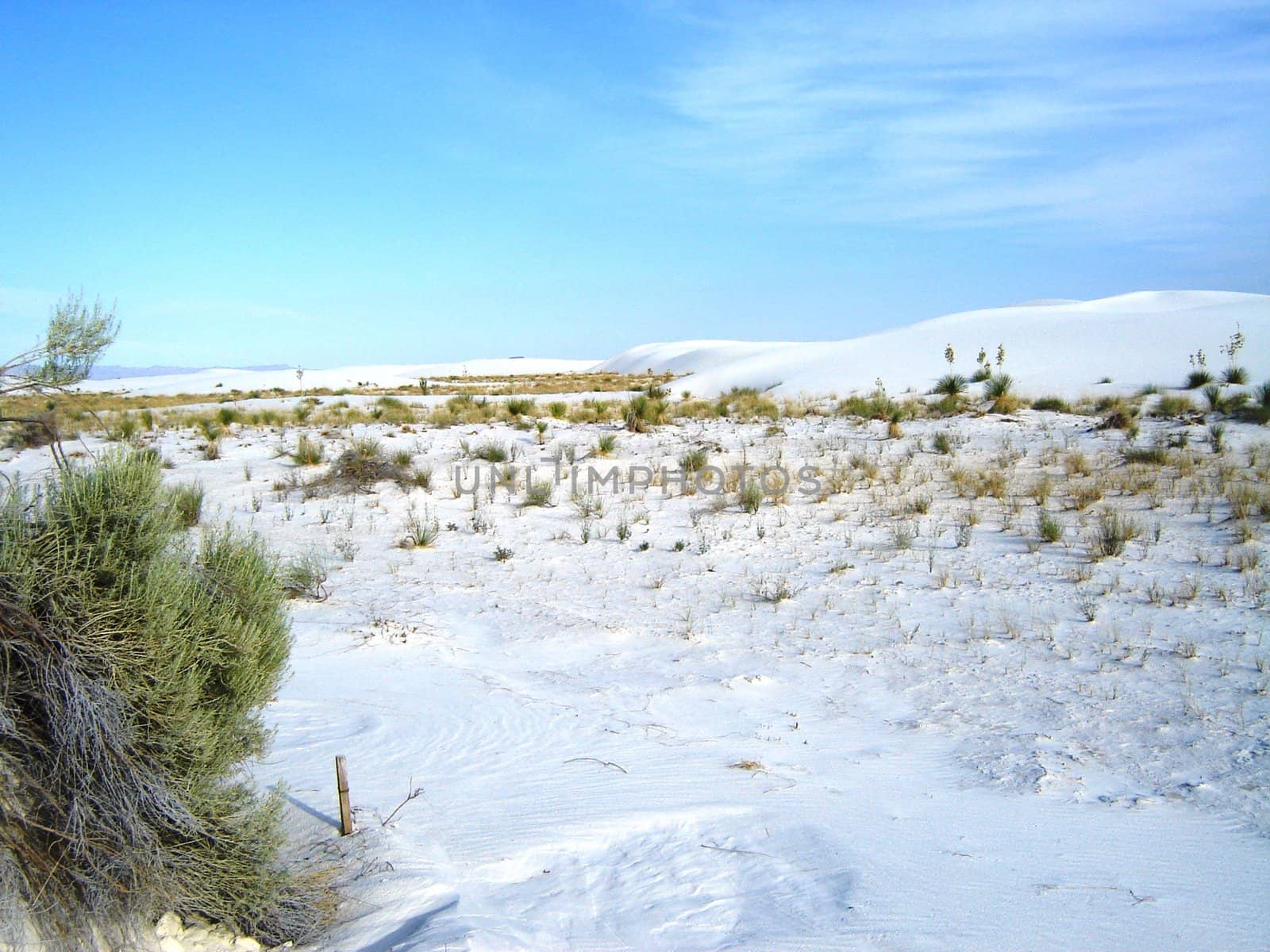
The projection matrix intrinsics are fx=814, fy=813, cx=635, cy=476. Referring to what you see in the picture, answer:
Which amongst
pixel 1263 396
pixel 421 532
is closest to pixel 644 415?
pixel 421 532

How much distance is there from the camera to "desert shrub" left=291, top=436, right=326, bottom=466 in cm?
1304

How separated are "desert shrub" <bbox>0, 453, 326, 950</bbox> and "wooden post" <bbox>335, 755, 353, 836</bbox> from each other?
47cm

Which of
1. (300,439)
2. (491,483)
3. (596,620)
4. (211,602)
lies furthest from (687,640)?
(300,439)

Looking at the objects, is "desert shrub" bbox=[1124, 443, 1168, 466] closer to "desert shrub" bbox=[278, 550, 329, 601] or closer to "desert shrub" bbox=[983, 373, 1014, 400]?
"desert shrub" bbox=[983, 373, 1014, 400]

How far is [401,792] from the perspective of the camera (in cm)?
438

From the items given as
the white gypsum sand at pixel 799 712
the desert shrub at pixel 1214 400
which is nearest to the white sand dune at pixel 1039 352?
the desert shrub at pixel 1214 400

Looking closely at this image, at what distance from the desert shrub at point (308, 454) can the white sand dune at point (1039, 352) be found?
15488 mm

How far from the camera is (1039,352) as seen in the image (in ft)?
87.2

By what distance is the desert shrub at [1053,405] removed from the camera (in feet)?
53.8

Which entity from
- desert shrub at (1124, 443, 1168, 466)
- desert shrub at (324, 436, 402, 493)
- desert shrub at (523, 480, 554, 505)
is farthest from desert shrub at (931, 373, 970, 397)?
desert shrub at (324, 436, 402, 493)

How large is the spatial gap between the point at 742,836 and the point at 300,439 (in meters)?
12.1

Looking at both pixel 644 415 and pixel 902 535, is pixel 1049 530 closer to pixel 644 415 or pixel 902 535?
pixel 902 535

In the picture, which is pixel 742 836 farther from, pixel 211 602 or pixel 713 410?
pixel 713 410

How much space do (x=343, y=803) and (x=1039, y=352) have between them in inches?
1088
